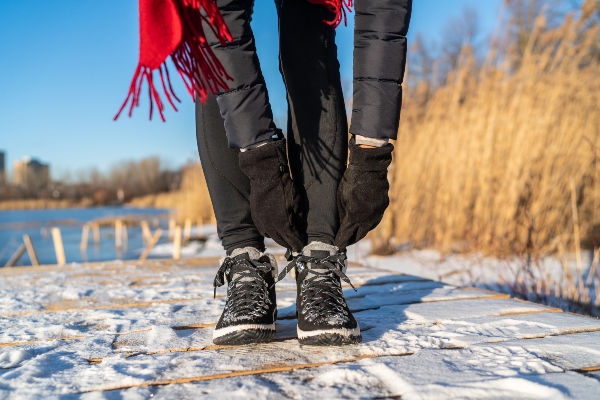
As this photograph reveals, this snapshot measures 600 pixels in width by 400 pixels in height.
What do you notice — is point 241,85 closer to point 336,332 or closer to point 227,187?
point 227,187

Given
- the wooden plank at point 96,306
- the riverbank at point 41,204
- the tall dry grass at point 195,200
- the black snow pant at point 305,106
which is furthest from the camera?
the riverbank at point 41,204

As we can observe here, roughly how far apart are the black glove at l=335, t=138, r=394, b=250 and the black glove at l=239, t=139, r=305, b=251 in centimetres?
10

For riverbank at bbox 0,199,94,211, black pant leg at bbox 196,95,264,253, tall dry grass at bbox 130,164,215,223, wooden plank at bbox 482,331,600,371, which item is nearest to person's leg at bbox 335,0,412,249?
black pant leg at bbox 196,95,264,253

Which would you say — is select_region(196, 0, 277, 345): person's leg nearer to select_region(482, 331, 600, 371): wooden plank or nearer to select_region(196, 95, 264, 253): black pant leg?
select_region(196, 95, 264, 253): black pant leg

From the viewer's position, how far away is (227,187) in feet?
3.01

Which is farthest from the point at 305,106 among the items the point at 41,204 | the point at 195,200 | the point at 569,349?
the point at 41,204

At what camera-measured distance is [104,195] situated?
93.1ft

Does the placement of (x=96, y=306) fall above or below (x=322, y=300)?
below

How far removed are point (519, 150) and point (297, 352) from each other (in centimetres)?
223

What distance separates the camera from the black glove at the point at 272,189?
819 mm

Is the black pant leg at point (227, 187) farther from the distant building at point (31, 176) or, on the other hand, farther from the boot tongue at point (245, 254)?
the distant building at point (31, 176)

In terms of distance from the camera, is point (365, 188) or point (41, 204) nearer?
point (365, 188)

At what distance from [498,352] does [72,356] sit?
688mm

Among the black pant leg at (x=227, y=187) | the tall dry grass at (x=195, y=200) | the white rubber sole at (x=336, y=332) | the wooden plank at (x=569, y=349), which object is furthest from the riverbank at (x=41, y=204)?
the wooden plank at (x=569, y=349)
